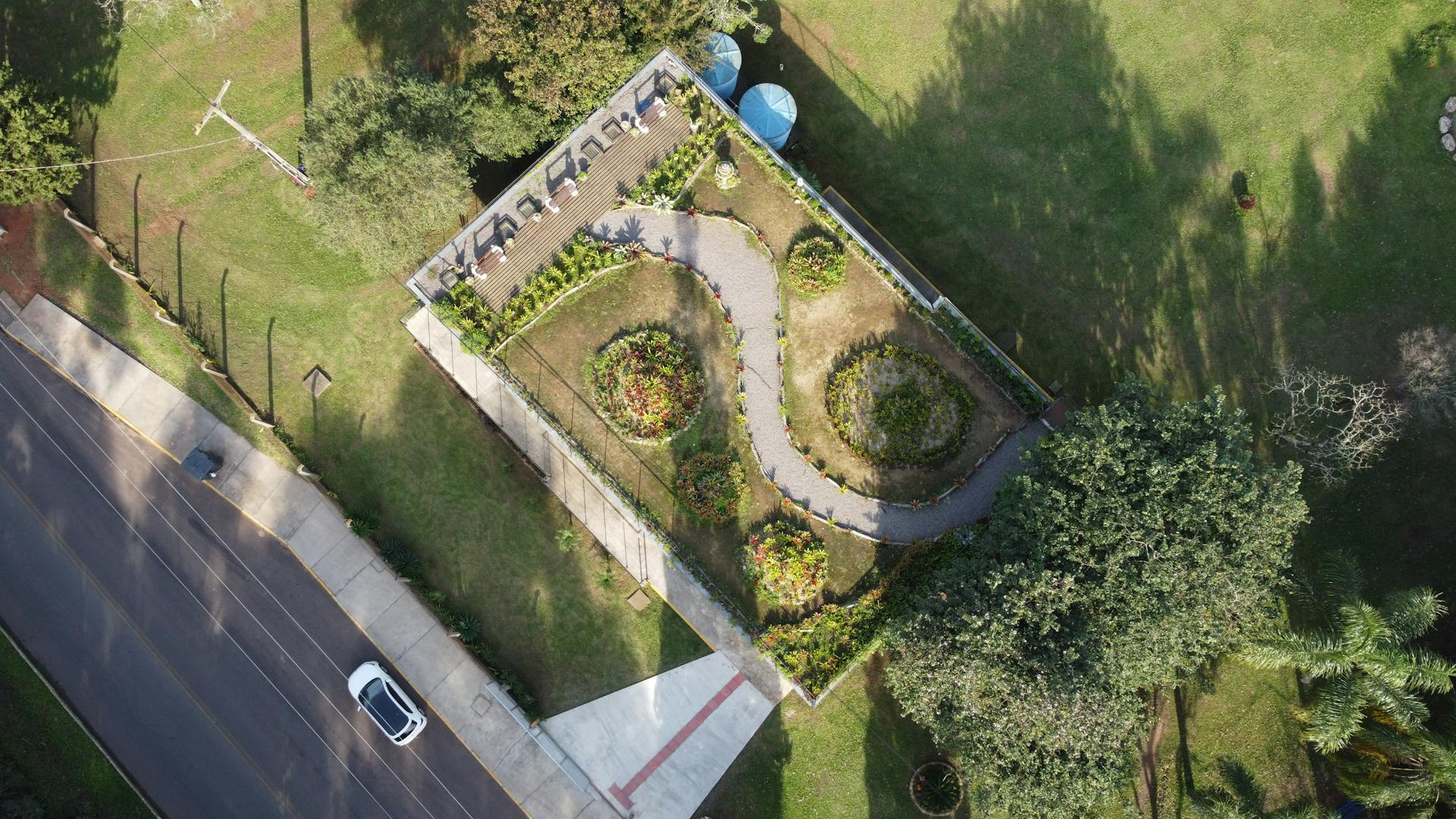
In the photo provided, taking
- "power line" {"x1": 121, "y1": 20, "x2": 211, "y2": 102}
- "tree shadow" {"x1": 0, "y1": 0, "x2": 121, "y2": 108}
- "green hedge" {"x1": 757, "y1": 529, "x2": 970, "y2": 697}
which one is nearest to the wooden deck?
"power line" {"x1": 121, "y1": 20, "x2": 211, "y2": 102}

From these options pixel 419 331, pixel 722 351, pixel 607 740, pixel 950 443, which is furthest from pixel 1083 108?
pixel 607 740

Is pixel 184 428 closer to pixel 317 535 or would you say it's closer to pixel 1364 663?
pixel 317 535

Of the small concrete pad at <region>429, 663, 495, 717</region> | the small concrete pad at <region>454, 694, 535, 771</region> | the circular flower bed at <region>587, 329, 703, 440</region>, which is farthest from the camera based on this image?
the small concrete pad at <region>429, 663, 495, 717</region>

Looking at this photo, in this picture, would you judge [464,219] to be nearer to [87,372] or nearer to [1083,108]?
[87,372]

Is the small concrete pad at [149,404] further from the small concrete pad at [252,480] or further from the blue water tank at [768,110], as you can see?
the blue water tank at [768,110]

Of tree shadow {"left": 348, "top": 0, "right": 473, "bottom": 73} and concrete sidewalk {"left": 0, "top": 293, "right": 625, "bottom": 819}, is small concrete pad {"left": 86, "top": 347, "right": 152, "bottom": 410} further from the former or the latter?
tree shadow {"left": 348, "top": 0, "right": 473, "bottom": 73}

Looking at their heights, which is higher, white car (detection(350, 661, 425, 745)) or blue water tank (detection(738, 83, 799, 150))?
blue water tank (detection(738, 83, 799, 150))
